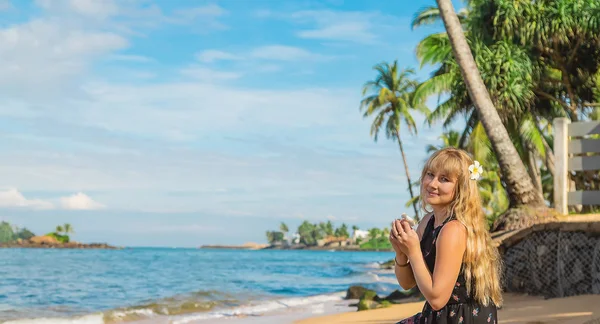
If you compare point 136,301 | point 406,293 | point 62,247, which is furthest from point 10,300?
point 62,247

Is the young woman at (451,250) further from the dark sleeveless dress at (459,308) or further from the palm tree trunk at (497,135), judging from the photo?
the palm tree trunk at (497,135)

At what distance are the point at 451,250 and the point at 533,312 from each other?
779 centimetres

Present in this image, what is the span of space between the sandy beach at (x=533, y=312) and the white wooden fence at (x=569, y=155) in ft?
7.32

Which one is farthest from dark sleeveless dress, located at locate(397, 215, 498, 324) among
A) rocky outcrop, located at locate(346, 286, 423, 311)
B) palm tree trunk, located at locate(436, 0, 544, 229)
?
rocky outcrop, located at locate(346, 286, 423, 311)

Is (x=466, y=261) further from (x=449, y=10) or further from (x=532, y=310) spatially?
(x=449, y=10)

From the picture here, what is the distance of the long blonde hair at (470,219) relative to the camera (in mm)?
2836

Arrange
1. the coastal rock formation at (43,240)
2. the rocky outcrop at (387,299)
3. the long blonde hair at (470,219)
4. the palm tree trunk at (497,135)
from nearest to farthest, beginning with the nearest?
the long blonde hair at (470,219) → the palm tree trunk at (497,135) → the rocky outcrop at (387,299) → the coastal rock formation at (43,240)

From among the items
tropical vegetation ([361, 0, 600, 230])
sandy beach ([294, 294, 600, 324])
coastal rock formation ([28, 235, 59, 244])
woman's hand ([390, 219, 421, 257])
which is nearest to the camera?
woman's hand ([390, 219, 421, 257])

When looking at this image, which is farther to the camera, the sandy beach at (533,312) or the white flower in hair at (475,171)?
the sandy beach at (533,312)

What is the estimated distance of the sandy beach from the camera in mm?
8953

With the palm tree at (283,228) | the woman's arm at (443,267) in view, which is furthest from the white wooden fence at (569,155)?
the palm tree at (283,228)

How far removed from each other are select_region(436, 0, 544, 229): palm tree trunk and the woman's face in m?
10.9

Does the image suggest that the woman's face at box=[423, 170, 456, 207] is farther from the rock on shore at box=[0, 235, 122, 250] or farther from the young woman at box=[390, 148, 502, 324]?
the rock on shore at box=[0, 235, 122, 250]

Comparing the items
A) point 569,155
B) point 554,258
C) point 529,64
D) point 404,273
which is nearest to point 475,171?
point 404,273
